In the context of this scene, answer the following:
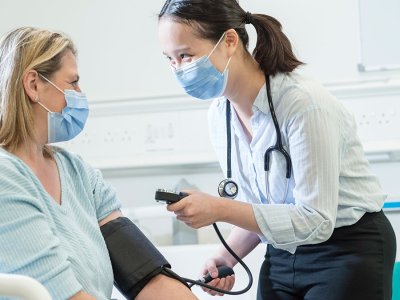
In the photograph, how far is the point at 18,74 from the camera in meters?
1.50

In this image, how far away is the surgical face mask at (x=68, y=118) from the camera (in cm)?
156

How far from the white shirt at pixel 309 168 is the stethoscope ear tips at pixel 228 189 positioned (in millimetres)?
68

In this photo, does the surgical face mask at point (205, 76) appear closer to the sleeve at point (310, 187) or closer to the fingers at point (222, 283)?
the sleeve at point (310, 187)

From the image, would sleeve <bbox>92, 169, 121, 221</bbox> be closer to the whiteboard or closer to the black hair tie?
the black hair tie

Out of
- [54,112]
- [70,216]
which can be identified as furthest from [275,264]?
[54,112]

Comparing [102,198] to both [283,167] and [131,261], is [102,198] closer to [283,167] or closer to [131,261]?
[131,261]

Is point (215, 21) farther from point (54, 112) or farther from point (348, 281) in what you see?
point (348, 281)

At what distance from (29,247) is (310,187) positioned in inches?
26.2

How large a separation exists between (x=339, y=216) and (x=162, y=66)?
167 centimetres

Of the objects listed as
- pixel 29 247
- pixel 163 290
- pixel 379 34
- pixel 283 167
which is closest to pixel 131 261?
pixel 163 290

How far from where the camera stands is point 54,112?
5.11ft

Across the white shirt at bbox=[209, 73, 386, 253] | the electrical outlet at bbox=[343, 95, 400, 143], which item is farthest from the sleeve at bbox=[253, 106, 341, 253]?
the electrical outlet at bbox=[343, 95, 400, 143]

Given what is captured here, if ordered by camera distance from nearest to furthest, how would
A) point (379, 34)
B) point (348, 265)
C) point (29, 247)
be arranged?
point (29, 247) < point (348, 265) < point (379, 34)

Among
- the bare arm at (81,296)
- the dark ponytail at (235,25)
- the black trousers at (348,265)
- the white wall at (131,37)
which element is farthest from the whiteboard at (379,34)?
the bare arm at (81,296)
